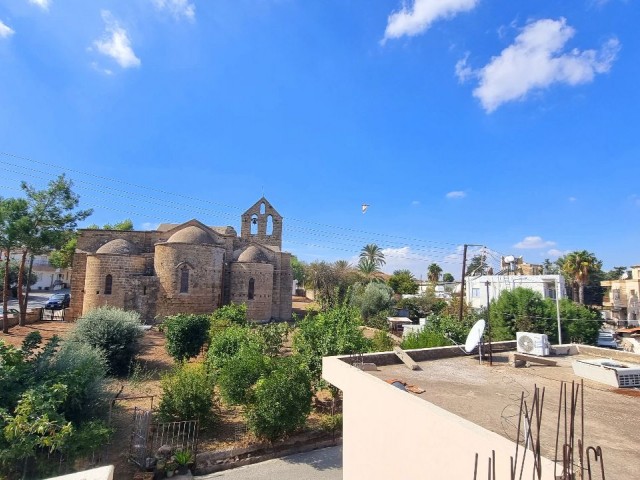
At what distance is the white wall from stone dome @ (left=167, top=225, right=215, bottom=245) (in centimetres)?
2098

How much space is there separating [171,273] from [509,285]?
1020 inches

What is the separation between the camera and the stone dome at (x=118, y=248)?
24433mm

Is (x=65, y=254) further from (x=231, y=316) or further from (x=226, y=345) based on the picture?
(x=226, y=345)

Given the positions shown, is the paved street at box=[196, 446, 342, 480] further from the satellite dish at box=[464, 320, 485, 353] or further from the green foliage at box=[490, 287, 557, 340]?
the green foliage at box=[490, 287, 557, 340]

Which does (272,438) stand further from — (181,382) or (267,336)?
(267,336)

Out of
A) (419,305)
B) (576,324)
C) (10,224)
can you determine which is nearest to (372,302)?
(419,305)

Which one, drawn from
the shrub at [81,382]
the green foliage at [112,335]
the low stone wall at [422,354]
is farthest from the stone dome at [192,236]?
the low stone wall at [422,354]

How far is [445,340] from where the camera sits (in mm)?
12984

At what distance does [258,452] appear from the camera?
9.20 meters

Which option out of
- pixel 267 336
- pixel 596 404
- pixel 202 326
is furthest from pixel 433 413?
pixel 202 326

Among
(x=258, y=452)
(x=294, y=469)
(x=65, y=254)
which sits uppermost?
(x=65, y=254)

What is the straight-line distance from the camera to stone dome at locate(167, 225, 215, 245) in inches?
974

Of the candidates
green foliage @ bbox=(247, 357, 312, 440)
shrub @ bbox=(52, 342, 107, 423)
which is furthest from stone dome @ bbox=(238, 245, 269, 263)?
green foliage @ bbox=(247, 357, 312, 440)

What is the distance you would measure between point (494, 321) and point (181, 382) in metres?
17.5
